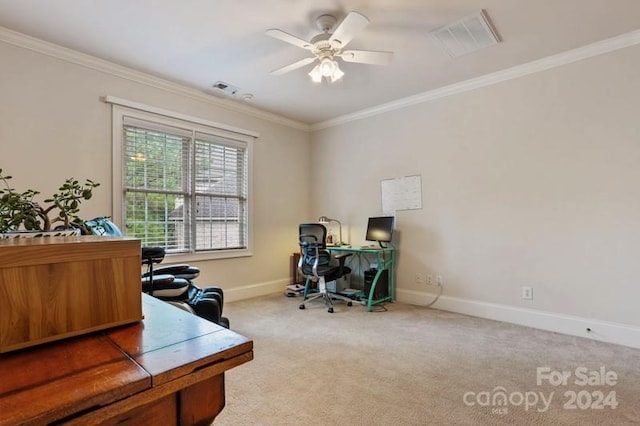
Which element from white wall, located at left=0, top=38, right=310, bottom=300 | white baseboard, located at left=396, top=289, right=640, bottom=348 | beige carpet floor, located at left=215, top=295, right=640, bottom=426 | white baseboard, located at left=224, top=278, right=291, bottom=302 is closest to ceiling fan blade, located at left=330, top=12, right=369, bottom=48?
white wall, located at left=0, top=38, right=310, bottom=300

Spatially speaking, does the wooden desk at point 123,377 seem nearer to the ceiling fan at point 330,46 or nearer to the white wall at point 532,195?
the ceiling fan at point 330,46

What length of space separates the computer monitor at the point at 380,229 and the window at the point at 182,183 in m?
1.65

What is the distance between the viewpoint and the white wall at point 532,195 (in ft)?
9.29

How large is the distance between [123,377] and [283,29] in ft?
8.98

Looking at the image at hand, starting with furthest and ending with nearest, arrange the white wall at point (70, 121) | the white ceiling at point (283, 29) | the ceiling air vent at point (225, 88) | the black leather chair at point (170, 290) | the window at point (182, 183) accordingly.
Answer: the ceiling air vent at point (225, 88)
the window at point (182, 183)
the white wall at point (70, 121)
the white ceiling at point (283, 29)
the black leather chair at point (170, 290)

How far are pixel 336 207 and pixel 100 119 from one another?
3049 mm

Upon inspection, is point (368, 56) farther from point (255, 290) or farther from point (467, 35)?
point (255, 290)

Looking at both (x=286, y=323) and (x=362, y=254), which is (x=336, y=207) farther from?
(x=286, y=323)

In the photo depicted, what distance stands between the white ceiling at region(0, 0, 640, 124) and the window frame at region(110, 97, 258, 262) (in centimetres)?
40

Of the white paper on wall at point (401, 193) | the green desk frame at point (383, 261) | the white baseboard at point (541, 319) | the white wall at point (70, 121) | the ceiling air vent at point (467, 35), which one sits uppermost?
the ceiling air vent at point (467, 35)

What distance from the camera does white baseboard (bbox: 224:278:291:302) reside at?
4.24 m

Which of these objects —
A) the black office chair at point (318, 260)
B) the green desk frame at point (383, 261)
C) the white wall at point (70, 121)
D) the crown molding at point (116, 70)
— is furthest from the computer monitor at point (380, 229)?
the crown molding at point (116, 70)

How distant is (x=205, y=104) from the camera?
4035 mm

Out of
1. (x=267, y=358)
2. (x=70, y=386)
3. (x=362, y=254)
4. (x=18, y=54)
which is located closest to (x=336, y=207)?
(x=362, y=254)
